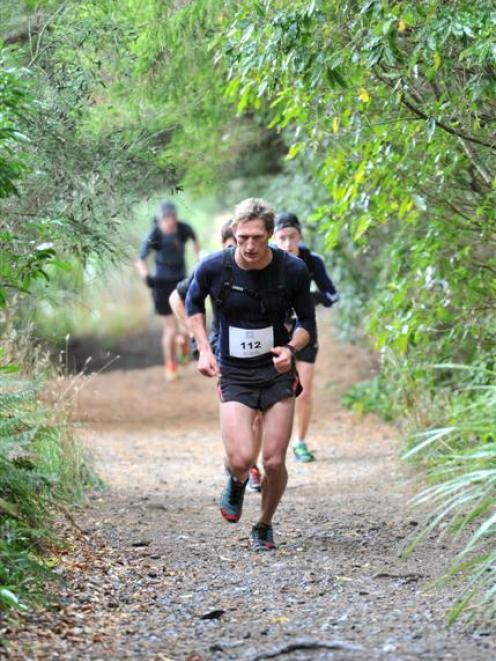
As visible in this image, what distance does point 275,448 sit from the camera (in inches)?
271

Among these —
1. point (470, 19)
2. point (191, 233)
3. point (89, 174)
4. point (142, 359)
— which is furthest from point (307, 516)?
point (142, 359)

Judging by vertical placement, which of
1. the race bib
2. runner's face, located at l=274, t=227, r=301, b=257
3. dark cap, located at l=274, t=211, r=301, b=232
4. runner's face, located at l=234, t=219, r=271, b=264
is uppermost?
runner's face, located at l=234, t=219, r=271, b=264

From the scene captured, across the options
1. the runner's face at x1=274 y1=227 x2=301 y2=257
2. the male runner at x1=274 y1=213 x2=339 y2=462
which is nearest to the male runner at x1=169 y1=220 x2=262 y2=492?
the male runner at x1=274 y1=213 x2=339 y2=462

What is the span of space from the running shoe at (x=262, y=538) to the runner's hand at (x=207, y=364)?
38.7 inches

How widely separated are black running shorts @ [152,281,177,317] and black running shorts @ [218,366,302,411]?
27.4 feet

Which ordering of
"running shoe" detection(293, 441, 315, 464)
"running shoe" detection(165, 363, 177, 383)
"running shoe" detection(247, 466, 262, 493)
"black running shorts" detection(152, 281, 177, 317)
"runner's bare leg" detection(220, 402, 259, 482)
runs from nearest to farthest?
"runner's bare leg" detection(220, 402, 259, 482)
"running shoe" detection(247, 466, 262, 493)
"running shoe" detection(293, 441, 315, 464)
"black running shorts" detection(152, 281, 177, 317)
"running shoe" detection(165, 363, 177, 383)

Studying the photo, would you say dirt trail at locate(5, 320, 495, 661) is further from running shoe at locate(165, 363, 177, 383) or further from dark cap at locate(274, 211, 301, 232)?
running shoe at locate(165, 363, 177, 383)

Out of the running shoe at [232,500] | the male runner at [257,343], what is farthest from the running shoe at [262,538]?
the running shoe at [232,500]

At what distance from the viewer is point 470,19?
6.44m

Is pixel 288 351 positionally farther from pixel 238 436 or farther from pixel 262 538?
pixel 262 538

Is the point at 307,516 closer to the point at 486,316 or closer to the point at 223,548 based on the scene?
the point at 223,548

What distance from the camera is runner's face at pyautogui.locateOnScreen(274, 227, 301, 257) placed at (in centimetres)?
929

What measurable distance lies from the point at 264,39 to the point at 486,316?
2821 mm

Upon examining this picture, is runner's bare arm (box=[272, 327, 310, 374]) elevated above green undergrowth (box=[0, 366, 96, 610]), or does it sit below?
above
